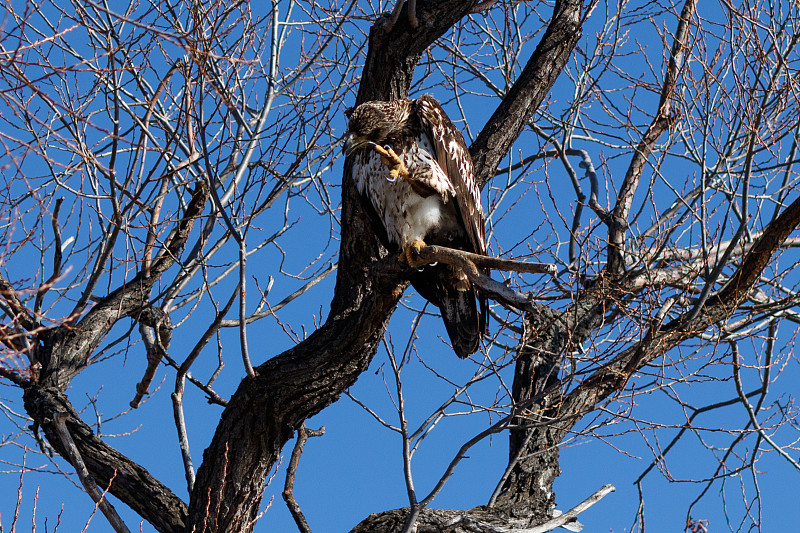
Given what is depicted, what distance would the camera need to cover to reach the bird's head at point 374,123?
3854 millimetres

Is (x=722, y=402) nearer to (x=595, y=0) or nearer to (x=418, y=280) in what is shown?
(x=418, y=280)

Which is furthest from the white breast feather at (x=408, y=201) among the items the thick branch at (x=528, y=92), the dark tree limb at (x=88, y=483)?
the dark tree limb at (x=88, y=483)

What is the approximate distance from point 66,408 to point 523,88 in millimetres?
3001

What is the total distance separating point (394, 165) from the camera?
3865 mm

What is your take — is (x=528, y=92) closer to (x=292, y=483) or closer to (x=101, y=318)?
(x=292, y=483)

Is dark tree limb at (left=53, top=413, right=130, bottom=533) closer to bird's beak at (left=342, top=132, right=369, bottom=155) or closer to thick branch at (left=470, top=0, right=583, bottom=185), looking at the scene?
bird's beak at (left=342, top=132, right=369, bottom=155)

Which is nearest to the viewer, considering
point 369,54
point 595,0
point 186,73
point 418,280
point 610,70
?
point 186,73

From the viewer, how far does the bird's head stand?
3.85 m

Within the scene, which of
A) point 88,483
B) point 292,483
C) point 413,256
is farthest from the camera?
point 292,483

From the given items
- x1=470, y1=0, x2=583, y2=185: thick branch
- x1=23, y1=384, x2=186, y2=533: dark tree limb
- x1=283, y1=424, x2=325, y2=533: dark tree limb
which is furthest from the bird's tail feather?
x1=23, y1=384, x2=186, y2=533: dark tree limb

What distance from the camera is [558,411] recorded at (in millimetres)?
4160

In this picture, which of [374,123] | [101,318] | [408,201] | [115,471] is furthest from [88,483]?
[374,123]

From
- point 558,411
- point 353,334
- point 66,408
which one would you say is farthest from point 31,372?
point 558,411

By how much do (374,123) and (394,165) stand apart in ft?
0.75
